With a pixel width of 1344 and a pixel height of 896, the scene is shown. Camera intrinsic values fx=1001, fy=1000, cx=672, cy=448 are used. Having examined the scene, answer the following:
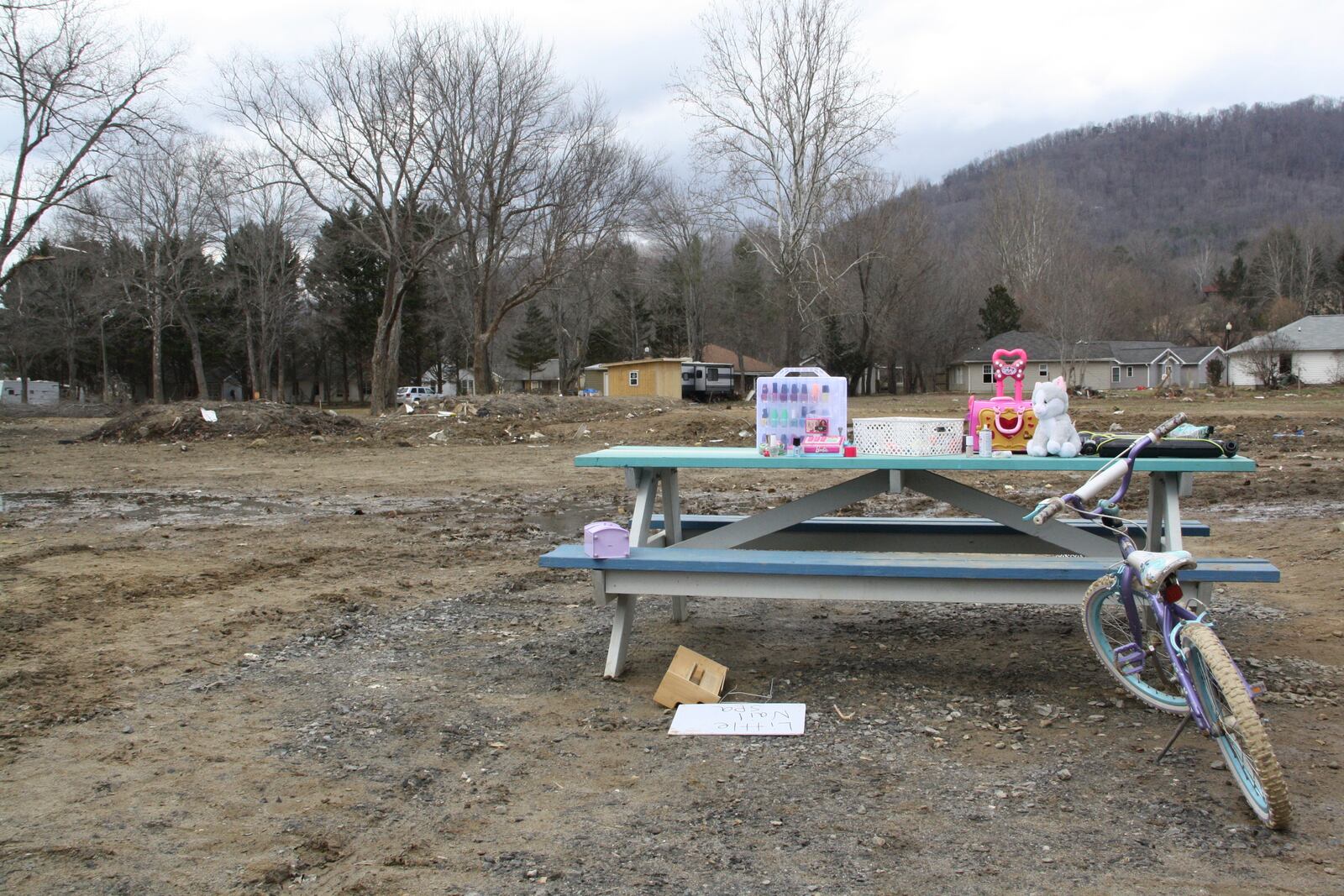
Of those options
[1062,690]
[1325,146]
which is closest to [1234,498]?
[1062,690]

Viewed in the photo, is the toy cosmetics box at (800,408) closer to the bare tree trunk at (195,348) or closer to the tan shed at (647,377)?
the tan shed at (647,377)

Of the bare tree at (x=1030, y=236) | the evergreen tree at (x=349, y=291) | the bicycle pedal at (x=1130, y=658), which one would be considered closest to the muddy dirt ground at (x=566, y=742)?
the bicycle pedal at (x=1130, y=658)

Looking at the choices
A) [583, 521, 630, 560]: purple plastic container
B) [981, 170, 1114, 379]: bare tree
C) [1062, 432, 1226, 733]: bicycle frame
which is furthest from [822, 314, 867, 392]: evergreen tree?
[1062, 432, 1226, 733]: bicycle frame

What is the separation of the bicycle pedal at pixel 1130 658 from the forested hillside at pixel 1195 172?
106006mm

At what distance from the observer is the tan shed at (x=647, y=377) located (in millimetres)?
48781

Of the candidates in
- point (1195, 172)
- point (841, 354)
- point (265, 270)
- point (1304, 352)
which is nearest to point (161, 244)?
point (265, 270)

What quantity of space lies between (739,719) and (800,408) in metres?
1.47

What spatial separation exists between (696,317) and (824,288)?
3052 cm

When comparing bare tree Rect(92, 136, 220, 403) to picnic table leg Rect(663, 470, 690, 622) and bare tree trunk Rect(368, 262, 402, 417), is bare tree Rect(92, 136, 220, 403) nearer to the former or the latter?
bare tree trunk Rect(368, 262, 402, 417)

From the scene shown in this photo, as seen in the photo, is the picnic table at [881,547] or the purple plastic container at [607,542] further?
the purple plastic container at [607,542]

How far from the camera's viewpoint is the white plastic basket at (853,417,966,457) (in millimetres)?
4582

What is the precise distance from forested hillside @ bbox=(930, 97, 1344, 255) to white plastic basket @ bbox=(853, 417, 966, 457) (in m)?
105

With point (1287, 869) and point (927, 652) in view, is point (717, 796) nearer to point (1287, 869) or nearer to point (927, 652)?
point (1287, 869)

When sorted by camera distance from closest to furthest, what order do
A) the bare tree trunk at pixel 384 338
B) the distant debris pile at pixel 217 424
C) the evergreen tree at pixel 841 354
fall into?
the distant debris pile at pixel 217 424
the bare tree trunk at pixel 384 338
the evergreen tree at pixel 841 354
